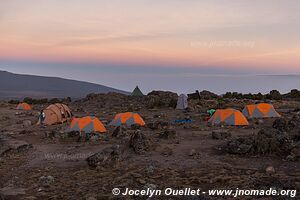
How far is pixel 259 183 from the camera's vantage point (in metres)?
8.34

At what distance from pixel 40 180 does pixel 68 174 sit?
0.90m

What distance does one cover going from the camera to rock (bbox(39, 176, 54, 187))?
29.7ft

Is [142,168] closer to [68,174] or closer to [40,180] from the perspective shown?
[68,174]

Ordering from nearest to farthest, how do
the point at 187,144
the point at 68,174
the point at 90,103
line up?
the point at 68,174 → the point at 187,144 → the point at 90,103

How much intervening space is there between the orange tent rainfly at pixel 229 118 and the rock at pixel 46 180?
11801 mm

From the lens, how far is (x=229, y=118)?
61.8ft

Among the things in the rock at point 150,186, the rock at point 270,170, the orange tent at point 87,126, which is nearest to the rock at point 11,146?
the orange tent at point 87,126

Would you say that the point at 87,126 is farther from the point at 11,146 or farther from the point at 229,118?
the point at 229,118

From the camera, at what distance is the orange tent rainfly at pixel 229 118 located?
18656 mm

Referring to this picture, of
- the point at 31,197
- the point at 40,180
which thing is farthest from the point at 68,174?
the point at 31,197

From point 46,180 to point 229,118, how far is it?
1221 cm

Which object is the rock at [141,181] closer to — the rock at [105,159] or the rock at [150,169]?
the rock at [150,169]
